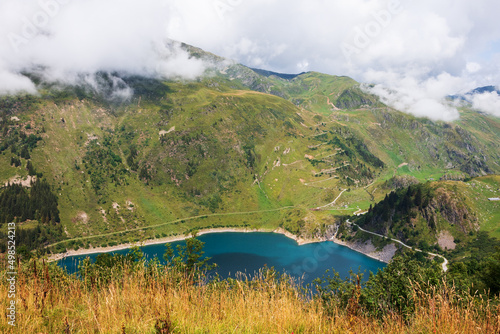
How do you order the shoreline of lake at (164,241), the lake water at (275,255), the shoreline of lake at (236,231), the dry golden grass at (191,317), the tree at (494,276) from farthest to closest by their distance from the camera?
the shoreline of lake at (164,241)
the shoreline of lake at (236,231)
the lake water at (275,255)
the tree at (494,276)
the dry golden grass at (191,317)

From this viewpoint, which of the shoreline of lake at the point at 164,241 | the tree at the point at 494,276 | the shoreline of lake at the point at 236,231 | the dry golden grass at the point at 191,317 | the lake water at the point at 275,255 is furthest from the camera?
the shoreline of lake at the point at 164,241

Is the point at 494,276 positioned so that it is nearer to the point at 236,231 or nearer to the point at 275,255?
the point at 275,255

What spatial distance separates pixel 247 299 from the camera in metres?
5.41

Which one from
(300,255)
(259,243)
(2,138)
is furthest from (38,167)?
(300,255)

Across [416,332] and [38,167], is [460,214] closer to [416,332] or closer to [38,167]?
[416,332]

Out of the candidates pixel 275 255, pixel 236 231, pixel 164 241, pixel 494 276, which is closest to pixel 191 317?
pixel 494 276

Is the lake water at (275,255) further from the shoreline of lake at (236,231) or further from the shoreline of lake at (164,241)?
the shoreline of lake at (164,241)

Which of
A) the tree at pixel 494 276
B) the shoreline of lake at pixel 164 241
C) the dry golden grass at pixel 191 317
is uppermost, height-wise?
the dry golden grass at pixel 191 317

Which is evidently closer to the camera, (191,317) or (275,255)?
(191,317)

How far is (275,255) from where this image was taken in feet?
473

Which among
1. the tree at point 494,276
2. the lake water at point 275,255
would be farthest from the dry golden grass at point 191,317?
the lake water at point 275,255

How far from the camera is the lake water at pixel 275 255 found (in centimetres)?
12488

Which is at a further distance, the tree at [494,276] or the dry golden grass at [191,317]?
the tree at [494,276]

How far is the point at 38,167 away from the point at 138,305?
23232 cm
